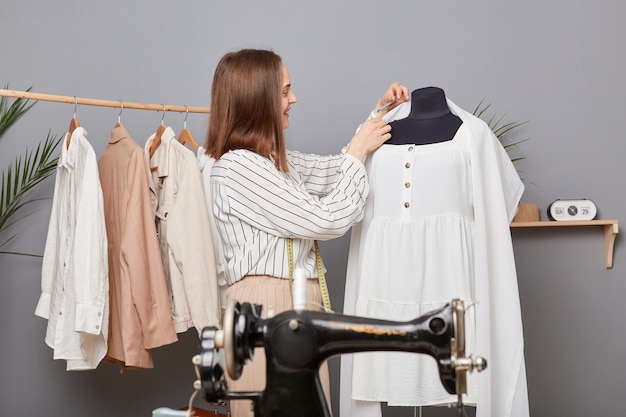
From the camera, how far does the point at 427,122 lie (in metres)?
2.44

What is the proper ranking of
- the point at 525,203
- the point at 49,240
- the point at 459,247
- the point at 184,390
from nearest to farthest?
1. the point at 459,247
2. the point at 49,240
3. the point at 525,203
4. the point at 184,390

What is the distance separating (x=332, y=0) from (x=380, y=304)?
177cm

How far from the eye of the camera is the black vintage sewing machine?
1188mm

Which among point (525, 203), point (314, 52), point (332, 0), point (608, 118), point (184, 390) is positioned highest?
point (332, 0)

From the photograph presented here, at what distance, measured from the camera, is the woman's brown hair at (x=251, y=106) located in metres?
2.28

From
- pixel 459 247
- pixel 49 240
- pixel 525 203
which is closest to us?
pixel 459 247

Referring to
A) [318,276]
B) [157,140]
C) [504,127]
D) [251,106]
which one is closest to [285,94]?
[251,106]

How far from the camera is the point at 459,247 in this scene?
229 centimetres

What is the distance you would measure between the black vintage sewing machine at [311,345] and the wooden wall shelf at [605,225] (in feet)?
6.86

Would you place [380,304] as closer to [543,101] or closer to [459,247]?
[459,247]

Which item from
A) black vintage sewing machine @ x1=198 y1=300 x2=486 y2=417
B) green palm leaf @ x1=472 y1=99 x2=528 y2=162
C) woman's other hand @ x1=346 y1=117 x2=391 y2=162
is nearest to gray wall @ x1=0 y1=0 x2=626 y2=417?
green palm leaf @ x1=472 y1=99 x2=528 y2=162

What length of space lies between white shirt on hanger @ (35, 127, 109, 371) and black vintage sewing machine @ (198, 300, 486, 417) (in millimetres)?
1595

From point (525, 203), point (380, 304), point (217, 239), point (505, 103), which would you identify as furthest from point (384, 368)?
point (505, 103)

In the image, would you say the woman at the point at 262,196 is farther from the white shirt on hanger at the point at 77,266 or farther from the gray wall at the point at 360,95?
the gray wall at the point at 360,95
